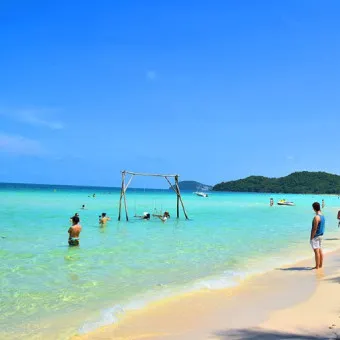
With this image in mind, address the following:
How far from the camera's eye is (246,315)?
7.16 m

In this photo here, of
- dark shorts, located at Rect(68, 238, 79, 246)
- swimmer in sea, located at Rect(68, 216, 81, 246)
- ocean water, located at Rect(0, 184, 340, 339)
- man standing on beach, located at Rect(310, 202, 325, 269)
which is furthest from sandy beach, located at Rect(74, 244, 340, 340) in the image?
dark shorts, located at Rect(68, 238, 79, 246)

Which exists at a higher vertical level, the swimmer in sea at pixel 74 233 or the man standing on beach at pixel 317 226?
the man standing on beach at pixel 317 226

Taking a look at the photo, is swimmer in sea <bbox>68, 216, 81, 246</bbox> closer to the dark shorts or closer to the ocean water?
the dark shorts

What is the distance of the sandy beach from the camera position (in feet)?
20.1

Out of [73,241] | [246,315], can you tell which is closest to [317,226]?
[246,315]

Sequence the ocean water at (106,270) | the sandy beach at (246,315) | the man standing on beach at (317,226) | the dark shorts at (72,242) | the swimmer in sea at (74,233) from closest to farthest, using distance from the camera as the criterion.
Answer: the sandy beach at (246,315) → the ocean water at (106,270) → the man standing on beach at (317,226) → the swimmer in sea at (74,233) → the dark shorts at (72,242)

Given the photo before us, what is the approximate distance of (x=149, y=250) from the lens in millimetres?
15953

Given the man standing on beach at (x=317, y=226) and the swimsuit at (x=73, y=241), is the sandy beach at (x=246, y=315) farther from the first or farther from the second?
the swimsuit at (x=73, y=241)

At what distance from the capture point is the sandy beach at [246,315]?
20.1ft

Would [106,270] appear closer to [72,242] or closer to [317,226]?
[72,242]

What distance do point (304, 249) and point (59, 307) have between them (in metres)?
11.8

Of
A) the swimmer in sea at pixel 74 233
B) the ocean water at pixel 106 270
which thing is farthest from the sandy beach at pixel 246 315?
the swimmer in sea at pixel 74 233

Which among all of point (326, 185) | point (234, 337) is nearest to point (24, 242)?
point (234, 337)

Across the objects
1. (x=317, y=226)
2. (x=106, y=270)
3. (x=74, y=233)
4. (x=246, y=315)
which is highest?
(x=317, y=226)
